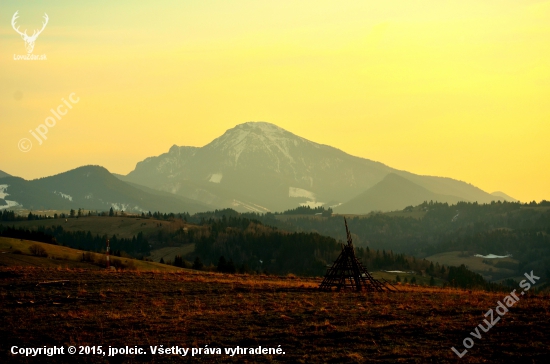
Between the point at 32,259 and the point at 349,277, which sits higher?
the point at 32,259

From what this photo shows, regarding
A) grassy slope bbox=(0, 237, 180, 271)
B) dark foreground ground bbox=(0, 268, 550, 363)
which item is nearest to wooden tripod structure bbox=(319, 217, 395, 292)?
dark foreground ground bbox=(0, 268, 550, 363)

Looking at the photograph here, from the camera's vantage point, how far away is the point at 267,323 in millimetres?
32688

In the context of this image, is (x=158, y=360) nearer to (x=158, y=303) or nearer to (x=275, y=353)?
(x=275, y=353)

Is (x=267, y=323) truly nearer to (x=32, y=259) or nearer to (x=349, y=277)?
(x=349, y=277)

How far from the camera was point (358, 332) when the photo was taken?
30.0 meters

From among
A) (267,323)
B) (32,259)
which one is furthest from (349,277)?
(32,259)

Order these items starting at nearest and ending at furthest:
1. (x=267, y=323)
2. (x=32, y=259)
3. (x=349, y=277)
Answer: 1. (x=267, y=323)
2. (x=349, y=277)
3. (x=32, y=259)

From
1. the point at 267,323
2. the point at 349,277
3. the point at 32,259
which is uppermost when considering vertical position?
the point at 32,259

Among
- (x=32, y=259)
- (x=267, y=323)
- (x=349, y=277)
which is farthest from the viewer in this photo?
(x=32, y=259)

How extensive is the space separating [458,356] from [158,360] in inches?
453

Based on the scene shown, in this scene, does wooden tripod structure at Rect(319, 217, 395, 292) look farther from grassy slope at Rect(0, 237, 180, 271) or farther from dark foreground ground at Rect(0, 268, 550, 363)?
grassy slope at Rect(0, 237, 180, 271)

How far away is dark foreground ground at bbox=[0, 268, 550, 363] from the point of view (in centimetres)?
2645

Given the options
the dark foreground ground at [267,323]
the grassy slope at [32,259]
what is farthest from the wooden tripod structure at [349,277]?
the grassy slope at [32,259]

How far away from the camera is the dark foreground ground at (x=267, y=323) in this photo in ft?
86.8
